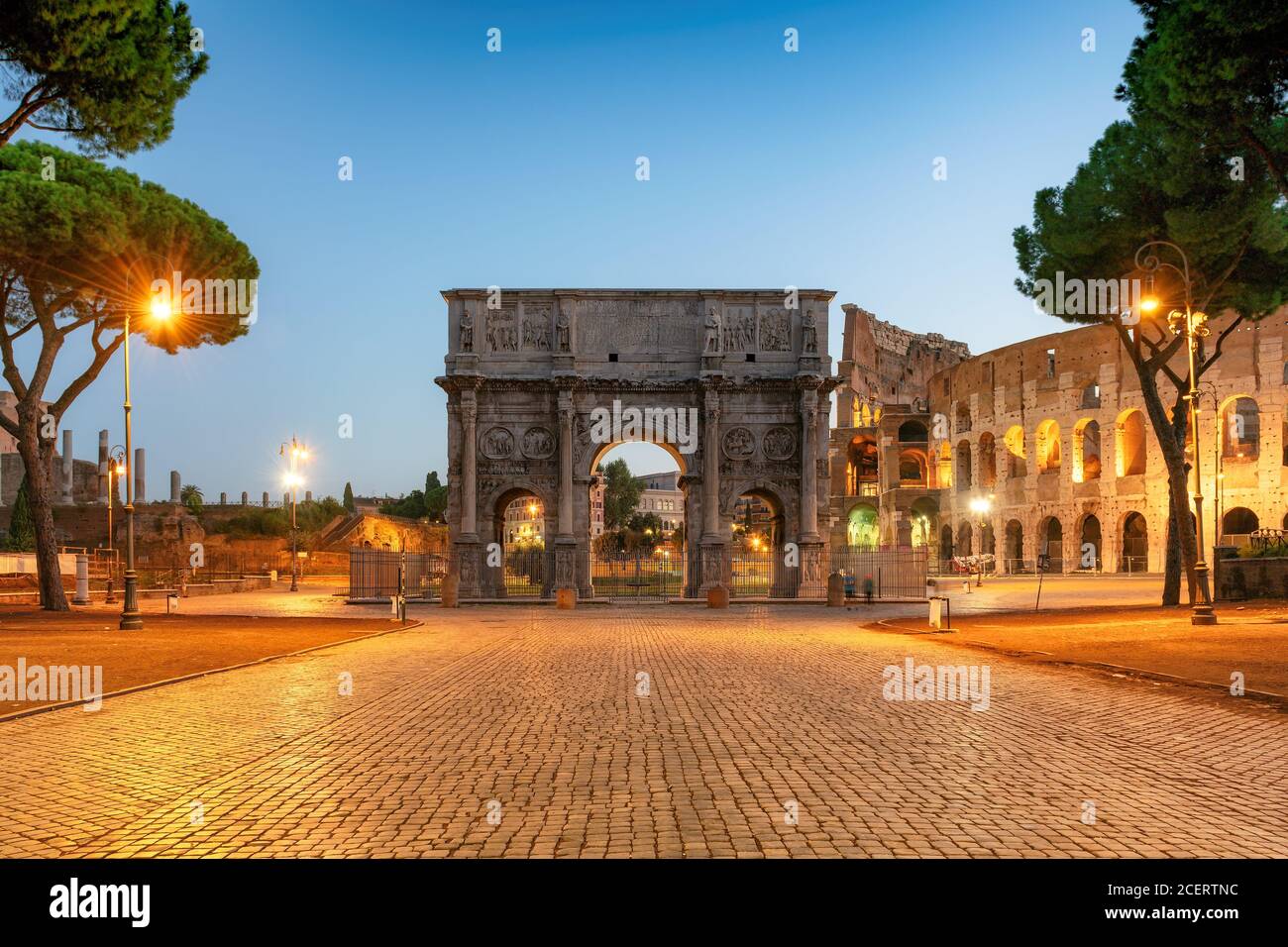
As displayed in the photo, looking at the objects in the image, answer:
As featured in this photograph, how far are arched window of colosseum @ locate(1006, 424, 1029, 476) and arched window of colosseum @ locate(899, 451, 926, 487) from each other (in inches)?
337

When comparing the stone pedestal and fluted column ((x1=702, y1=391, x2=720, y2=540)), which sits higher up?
fluted column ((x1=702, y1=391, x2=720, y2=540))

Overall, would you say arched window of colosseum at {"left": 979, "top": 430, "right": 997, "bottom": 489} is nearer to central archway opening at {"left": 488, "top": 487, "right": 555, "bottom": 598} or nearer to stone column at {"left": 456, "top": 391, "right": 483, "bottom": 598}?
central archway opening at {"left": 488, "top": 487, "right": 555, "bottom": 598}

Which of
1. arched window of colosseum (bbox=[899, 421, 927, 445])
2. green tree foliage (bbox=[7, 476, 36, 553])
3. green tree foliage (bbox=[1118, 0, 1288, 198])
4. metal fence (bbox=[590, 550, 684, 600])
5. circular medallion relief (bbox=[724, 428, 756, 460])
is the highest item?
green tree foliage (bbox=[1118, 0, 1288, 198])

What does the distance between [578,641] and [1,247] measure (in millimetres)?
16669

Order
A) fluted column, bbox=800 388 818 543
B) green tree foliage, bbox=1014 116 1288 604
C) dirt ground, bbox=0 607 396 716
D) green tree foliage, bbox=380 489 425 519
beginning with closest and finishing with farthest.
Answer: dirt ground, bbox=0 607 396 716, green tree foliage, bbox=1014 116 1288 604, fluted column, bbox=800 388 818 543, green tree foliage, bbox=380 489 425 519

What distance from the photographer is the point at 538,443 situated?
34219 mm

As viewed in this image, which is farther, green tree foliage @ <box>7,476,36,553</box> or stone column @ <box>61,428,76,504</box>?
stone column @ <box>61,428,76,504</box>

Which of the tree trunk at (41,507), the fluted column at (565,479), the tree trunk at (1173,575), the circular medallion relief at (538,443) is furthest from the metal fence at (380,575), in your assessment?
the tree trunk at (1173,575)

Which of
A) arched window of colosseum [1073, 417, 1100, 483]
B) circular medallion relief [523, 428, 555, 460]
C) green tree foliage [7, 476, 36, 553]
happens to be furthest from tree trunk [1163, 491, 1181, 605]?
green tree foliage [7, 476, 36, 553]

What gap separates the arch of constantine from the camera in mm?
33625

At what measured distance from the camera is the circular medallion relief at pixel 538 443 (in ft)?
112

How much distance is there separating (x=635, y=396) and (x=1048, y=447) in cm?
3456
